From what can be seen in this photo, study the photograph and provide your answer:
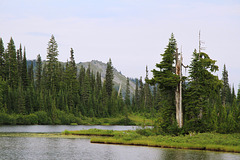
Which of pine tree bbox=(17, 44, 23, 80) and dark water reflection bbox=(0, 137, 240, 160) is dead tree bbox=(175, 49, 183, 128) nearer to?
dark water reflection bbox=(0, 137, 240, 160)

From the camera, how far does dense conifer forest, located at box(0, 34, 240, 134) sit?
48.8m

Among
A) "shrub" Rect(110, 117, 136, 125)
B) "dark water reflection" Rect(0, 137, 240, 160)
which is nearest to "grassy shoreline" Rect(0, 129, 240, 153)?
"dark water reflection" Rect(0, 137, 240, 160)

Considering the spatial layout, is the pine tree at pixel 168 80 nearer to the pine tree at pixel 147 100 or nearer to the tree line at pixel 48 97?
the tree line at pixel 48 97

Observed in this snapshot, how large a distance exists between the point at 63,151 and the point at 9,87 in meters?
68.5

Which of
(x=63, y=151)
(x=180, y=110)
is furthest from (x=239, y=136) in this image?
(x=63, y=151)

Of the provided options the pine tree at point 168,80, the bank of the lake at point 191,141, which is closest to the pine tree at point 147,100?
the pine tree at point 168,80

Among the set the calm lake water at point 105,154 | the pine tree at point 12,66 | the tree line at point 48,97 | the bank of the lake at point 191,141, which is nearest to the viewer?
the calm lake water at point 105,154

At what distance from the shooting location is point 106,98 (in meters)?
126

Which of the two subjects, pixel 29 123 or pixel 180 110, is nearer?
pixel 180 110

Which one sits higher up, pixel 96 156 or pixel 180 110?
pixel 180 110

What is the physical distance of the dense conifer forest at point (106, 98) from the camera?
48781mm

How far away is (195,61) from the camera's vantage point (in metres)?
51.7

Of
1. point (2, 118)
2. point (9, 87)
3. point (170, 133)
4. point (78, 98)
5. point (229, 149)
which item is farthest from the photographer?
point (78, 98)

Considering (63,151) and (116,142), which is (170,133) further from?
(63,151)
